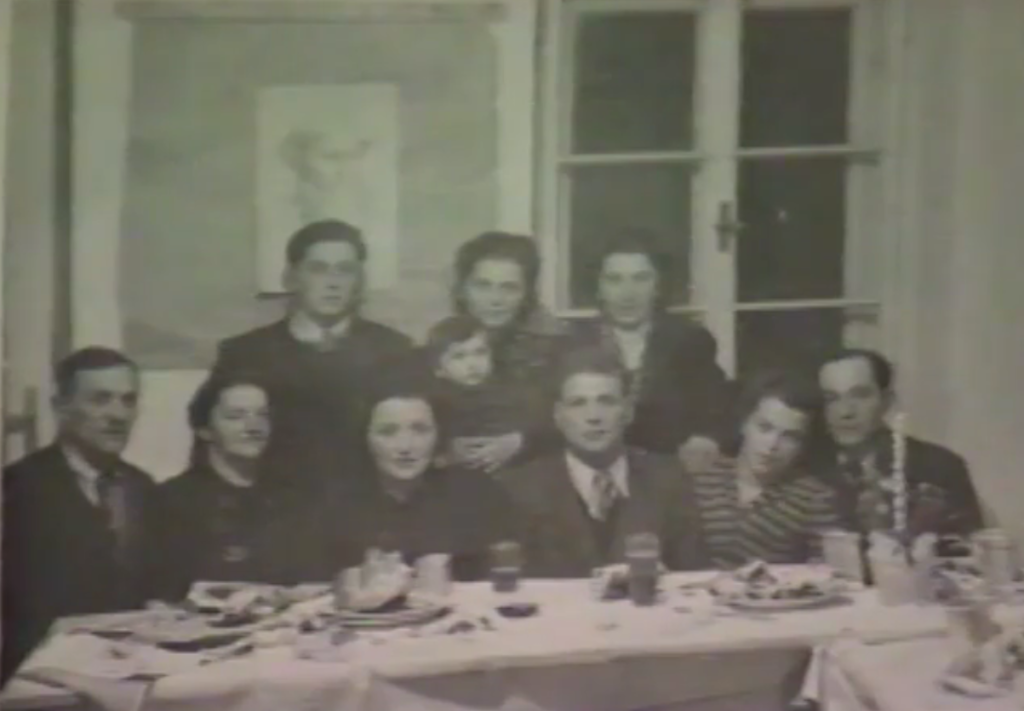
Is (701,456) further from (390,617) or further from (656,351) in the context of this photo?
(390,617)

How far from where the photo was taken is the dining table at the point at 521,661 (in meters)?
1.74

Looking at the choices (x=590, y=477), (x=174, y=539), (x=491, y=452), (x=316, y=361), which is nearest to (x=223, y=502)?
(x=174, y=539)

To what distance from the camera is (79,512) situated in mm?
1806

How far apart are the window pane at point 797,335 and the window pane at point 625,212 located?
95 mm

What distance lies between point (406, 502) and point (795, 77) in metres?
0.68

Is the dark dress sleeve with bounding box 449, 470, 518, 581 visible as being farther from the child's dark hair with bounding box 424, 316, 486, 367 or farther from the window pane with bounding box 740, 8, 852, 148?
the window pane with bounding box 740, 8, 852, 148

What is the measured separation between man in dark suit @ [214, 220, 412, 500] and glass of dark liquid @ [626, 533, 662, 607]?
34cm

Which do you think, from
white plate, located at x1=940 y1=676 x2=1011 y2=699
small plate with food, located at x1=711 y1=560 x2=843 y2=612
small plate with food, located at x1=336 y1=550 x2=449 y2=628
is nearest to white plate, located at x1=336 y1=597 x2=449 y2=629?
small plate with food, located at x1=336 y1=550 x2=449 y2=628

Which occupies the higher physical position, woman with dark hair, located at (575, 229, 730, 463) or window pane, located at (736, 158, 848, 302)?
window pane, located at (736, 158, 848, 302)

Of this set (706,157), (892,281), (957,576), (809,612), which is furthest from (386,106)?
(957,576)

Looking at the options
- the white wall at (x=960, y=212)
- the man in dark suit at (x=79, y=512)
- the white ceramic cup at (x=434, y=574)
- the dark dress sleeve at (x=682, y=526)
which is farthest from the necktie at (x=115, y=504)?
the white wall at (x=960, y=212)

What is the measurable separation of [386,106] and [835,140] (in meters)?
0.53

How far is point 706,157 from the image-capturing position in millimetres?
1860

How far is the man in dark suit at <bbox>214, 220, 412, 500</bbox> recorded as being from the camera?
1814 millimetres
